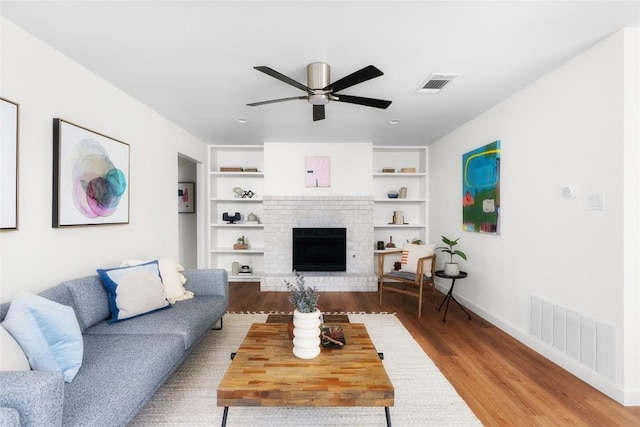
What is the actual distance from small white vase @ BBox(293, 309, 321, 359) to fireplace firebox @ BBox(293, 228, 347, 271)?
3346mm

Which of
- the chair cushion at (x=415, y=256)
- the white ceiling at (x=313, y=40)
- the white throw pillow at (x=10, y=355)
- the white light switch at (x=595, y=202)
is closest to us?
the white throw pillow at (x=10, y=355)

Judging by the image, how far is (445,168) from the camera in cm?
477

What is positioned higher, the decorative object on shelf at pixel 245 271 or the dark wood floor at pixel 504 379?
the decorative object on shelf at pixel 245 271

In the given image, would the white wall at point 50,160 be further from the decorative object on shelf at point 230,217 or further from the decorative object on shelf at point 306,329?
the decorative object on shelf at point 230,217

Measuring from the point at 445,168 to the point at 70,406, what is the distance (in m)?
4.81

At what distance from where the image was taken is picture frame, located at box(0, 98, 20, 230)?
1826mm

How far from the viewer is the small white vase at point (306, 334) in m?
1.82

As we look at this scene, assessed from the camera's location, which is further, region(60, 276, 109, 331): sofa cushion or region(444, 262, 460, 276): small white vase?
region(444, 262, 460, 276): small white vase

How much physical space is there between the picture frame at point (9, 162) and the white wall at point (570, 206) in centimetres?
386

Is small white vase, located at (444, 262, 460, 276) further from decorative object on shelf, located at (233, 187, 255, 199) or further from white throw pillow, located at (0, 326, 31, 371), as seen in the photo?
white throw pillow, located at (0, 326, 31, 371)

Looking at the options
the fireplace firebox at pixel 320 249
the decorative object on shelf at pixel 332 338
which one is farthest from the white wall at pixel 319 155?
the decorative object on shelf at pixel 332 338

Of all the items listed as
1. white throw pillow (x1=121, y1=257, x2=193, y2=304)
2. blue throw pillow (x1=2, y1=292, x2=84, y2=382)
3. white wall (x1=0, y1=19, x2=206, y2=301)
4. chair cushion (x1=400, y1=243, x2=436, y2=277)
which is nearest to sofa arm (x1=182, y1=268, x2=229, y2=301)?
white throw pillow (x1=121, y1=257, x2=193, y2=304)

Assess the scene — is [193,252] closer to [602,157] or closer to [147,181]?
[147,181]

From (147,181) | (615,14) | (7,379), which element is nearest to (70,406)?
(7,379)
